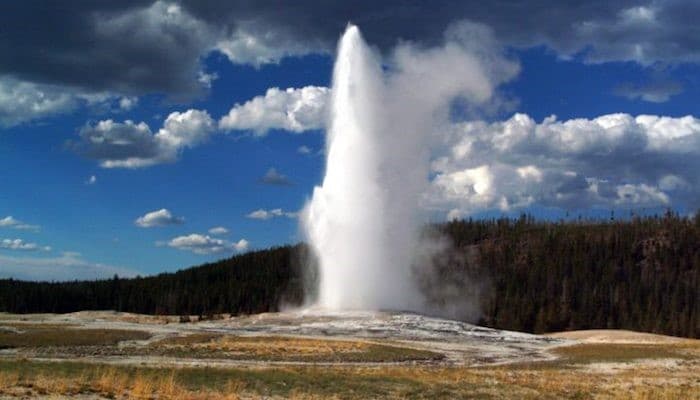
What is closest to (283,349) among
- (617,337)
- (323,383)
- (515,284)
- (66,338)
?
(66,338)

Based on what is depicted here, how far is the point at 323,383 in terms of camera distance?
974 inches

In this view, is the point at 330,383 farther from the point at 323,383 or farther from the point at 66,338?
the point at 66,338

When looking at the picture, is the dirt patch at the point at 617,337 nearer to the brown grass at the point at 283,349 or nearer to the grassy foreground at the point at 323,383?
the brown grass at the point at 283,349

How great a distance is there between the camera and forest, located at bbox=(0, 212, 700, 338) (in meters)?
108

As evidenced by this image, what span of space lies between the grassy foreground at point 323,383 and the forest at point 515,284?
6186 centimetres

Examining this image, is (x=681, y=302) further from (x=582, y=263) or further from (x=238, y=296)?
(x=238, y=296)

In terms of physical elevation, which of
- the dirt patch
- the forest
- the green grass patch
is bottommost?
the green grass patch

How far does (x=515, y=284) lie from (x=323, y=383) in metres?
107

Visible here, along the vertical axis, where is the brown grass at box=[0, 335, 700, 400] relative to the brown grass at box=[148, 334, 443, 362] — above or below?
below

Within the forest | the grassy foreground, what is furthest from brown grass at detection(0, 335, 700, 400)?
the forest

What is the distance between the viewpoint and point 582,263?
436 ft

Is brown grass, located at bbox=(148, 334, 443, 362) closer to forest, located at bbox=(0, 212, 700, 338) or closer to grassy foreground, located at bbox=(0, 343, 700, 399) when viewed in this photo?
grassy foreground, located at bbox=(0, 343, 700, 399)

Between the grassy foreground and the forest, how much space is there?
61861 mm

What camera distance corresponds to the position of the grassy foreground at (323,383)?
20.1 meters
